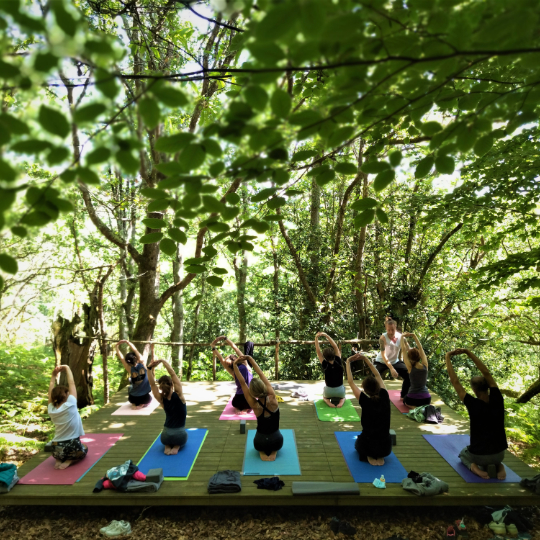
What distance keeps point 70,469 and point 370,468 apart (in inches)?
143

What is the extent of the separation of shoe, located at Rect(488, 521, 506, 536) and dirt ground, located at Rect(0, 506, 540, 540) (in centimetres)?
6

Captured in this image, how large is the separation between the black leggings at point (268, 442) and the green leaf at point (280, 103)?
13.1ft

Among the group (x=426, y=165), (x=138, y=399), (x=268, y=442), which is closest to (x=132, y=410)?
(x=138, y=399)

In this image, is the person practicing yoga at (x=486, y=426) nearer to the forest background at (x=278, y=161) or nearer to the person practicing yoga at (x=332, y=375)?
the forest background at (x=278, y=161)

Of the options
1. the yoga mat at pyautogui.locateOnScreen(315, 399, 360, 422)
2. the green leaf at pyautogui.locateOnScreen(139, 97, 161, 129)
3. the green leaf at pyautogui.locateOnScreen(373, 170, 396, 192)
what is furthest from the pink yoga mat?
the green leaf at pyautogui.locateOnScreen(139, 97, 161, 129)

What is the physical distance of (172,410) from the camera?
179 inches

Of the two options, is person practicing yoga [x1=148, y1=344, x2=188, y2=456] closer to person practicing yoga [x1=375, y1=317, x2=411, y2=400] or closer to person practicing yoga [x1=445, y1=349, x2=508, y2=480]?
person practicing yoga [x1=445, y1=349, x2=508, y2=480]

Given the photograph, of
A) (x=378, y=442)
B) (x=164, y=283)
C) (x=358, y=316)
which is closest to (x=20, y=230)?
(x=378, y=442)

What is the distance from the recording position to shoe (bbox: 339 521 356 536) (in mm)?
3563

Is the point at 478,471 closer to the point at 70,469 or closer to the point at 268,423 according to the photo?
the point at 268,423

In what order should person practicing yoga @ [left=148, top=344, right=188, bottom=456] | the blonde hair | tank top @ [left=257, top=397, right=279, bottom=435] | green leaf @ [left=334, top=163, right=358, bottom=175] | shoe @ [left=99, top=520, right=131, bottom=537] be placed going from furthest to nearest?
person practicing yoga @ [left=148, top=344, right=188, bottom=456] < tank top @ [left=257, top=397, right=279, bottom=435] < the blonde hair < shoe @ [left=99, top=520, right=131, bottom=537] < green leaf @ [left=334, top=163, right=358, bottom=175]

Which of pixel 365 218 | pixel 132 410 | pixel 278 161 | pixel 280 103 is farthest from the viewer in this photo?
pixel 132 410

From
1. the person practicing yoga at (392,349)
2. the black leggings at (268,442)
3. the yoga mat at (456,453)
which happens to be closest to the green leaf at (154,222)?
the black leggings at (268,442)

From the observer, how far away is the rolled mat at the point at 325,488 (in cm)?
371
